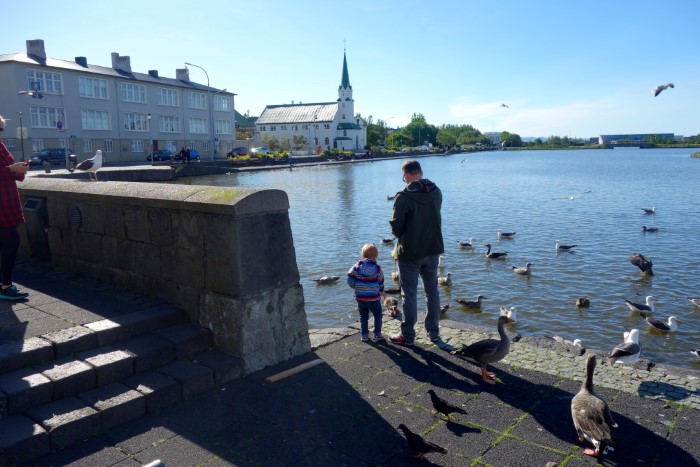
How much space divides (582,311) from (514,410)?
795 centimetres

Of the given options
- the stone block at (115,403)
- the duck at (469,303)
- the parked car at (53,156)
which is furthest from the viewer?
the parked car at (53,156)

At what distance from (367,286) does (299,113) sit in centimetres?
13515

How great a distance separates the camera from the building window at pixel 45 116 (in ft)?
177

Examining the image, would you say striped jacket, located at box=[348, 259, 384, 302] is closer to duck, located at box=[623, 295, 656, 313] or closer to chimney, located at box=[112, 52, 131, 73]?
duck, located at box=[623, 295, 656, 313]

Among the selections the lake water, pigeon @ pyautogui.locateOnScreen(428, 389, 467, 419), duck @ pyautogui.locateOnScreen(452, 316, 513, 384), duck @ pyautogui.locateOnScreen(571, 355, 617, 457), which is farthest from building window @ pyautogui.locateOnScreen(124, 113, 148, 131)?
duck @ pyautogui.locateOnScreen(571, 355, 617, 457)

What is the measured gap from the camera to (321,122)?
442 feet

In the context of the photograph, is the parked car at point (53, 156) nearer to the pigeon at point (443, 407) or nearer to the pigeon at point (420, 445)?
the pigeon at point (443, 407)

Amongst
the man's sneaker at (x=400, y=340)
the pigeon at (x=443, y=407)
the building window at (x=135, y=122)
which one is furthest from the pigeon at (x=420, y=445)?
the building window at (x=135, y=122)

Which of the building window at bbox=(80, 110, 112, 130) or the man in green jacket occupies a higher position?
the building window at bbox=(80, 110, 112, 130)

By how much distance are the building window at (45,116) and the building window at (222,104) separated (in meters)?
27.4

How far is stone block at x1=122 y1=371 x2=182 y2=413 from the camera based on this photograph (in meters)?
5.06

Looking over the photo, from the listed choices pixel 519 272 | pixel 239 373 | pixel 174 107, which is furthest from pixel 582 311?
pixel 174 107

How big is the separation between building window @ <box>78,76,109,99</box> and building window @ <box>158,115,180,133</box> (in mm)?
8819

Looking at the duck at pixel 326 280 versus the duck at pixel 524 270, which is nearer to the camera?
the duck at pixel 326 280
